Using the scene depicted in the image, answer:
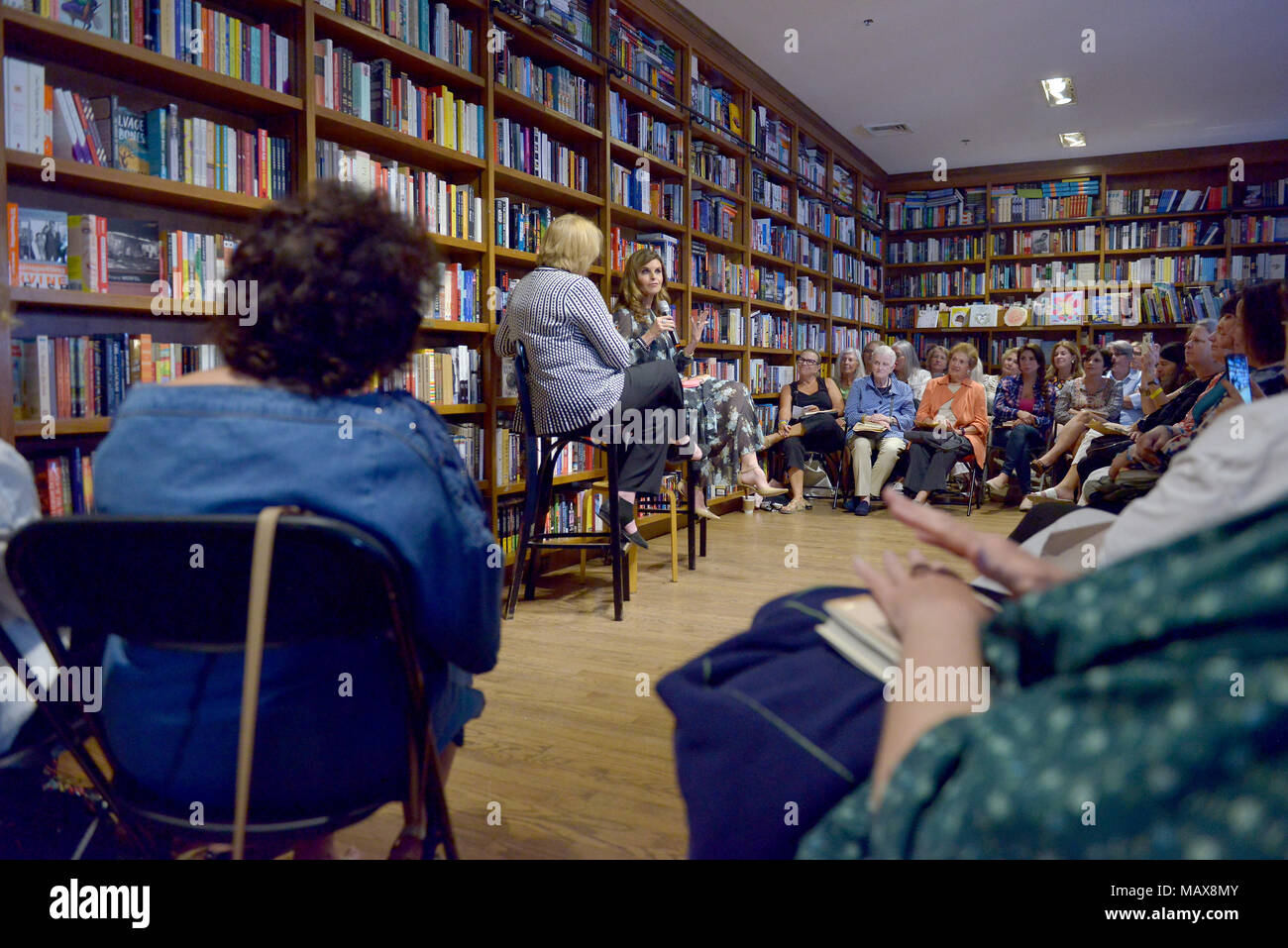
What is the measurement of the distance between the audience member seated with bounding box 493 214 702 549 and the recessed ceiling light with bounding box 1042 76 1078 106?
13.8 feet

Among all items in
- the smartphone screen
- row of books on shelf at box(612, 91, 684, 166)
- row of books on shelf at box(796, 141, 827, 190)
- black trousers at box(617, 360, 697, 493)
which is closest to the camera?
the smartphone screen

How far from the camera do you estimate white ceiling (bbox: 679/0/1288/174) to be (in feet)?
15.6

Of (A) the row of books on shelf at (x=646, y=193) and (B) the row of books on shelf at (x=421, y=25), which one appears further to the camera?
(A) the row of books on shelf at (x=646, y=193)

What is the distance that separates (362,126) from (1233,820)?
3.06 meters

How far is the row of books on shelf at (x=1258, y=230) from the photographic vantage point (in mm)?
7312

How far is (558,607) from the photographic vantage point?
3312 mm

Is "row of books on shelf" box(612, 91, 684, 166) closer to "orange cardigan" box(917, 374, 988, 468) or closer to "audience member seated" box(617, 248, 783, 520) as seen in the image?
"audience member seated" box(617, 248, 783, 520)

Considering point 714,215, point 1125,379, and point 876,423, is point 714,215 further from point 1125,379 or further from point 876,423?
point 1125,379

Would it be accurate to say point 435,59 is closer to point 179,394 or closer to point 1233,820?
point 179,394

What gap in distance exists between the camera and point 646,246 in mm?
4422

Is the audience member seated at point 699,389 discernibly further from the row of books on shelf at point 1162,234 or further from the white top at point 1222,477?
the row of books on shelf at point 1162,234

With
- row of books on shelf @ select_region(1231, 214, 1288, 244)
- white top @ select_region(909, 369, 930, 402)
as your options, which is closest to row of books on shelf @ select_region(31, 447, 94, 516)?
white top @ select_region(909, 369, 930, 402)

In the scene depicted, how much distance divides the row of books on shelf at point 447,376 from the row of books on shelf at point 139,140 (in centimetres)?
78

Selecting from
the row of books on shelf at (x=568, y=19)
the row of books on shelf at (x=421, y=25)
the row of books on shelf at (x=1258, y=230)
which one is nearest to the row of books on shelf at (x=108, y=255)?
the row of books on shelf at (x=421, y=25)
